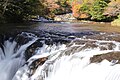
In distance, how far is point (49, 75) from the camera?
11516 millimetres

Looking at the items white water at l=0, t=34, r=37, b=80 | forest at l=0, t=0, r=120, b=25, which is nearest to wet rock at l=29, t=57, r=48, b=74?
white water at l=0, t=34, r=37, b=80

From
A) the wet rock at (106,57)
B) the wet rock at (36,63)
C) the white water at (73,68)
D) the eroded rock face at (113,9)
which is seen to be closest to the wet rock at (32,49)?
the white water at (73,68)

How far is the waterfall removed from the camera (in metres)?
10.8

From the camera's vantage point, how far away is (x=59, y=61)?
38.5 ft

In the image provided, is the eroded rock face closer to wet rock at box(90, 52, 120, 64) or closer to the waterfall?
the waterfall

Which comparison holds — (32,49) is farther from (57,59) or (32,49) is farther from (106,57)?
(106,57)

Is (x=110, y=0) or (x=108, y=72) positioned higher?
(x=108, y=72)

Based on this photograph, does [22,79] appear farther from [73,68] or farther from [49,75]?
[73,68]

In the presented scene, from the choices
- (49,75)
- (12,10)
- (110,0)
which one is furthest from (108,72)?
(110,0)

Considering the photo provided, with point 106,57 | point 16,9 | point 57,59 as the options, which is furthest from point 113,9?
point 106,57

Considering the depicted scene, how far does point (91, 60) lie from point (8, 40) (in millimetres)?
5338

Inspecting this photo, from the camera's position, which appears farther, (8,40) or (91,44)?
(8,40)

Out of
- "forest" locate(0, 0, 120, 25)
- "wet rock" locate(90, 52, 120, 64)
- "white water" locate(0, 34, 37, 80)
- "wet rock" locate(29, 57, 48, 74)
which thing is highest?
"wet rock" locate(90, 52, 120, 64)

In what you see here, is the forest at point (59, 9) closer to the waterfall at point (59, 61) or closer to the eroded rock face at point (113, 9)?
the eroded rock face at point (113, 9)
